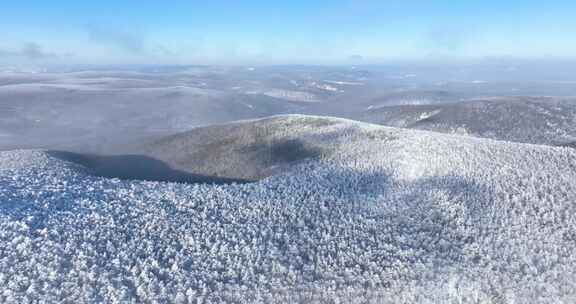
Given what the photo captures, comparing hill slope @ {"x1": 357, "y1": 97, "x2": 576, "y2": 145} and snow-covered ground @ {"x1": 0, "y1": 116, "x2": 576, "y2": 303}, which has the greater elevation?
hill slope @ {"x1": 357, "y1": 97, "x2": 576, "y2": 145}

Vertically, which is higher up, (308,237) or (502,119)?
(502,119)

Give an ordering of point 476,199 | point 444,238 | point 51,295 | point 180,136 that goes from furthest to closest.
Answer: point 180,136 → point 476,199 → point 444,238 → point 51,295

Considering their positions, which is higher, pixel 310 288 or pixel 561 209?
pixel 561 209

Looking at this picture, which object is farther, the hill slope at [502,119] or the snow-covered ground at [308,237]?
the hill slope at [502,119]

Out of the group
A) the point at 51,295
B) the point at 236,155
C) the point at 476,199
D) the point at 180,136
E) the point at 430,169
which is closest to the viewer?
the point at 51,295

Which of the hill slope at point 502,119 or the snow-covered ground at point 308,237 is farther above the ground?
the hill slope at point 502,119

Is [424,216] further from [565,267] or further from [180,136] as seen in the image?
[180,136]

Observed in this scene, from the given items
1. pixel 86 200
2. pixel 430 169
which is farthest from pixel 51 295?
pixel 430 169

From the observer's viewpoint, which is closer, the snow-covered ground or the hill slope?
the snow-covered ground
